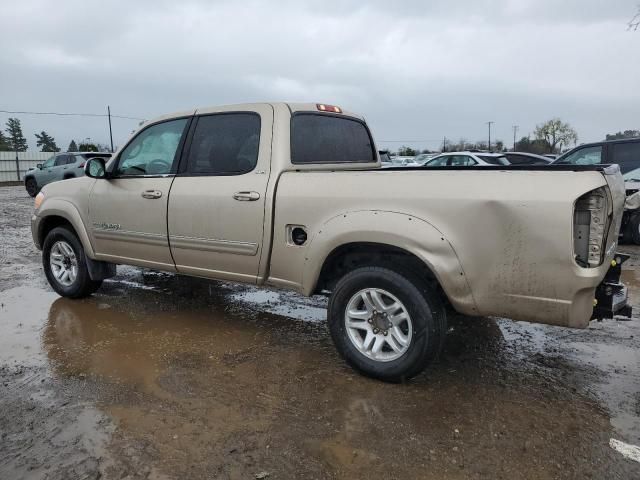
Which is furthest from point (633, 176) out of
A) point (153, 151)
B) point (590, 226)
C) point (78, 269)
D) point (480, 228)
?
point (78, 269)

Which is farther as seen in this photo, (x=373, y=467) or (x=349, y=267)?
(x=349, y=267)

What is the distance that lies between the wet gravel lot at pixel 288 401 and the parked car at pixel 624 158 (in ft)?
16.3

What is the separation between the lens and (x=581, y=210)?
2.90m

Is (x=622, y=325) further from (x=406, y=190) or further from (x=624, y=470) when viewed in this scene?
(x=406, y=190)

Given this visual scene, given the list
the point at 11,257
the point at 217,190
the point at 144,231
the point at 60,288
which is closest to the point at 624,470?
the point at 217,190

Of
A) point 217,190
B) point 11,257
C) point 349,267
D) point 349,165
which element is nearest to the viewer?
point 349,267

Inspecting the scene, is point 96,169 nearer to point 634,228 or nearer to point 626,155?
point 634,228

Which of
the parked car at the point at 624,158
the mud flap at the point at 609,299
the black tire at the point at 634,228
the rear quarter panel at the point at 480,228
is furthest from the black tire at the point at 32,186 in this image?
the mud flap at the point at 609,299

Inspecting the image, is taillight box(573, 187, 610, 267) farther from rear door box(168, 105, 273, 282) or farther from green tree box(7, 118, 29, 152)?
green tree box(7, 118, 29, 152)

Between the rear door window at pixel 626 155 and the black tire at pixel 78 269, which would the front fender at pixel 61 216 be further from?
the rear door window at pixel 626 155

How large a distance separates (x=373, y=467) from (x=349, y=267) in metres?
1.57

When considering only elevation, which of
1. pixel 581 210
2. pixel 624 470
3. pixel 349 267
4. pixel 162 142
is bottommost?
pixel 624 470

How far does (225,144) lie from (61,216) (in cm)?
234

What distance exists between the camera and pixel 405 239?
3.31 m
